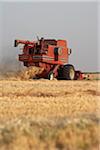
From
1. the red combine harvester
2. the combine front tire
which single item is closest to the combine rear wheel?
the red combine harvester

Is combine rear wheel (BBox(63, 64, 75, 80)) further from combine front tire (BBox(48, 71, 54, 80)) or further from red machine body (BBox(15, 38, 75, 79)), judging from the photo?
combine front tire (BBox(48, 71, 54, 80))

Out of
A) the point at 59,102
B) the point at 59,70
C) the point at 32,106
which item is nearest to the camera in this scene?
the point at 32,106

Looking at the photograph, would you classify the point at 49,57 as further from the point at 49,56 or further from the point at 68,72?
the point at 68,72

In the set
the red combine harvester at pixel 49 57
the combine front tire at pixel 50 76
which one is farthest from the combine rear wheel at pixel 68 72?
the combine front tire at pixel 50 76

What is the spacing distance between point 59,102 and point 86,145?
632cm

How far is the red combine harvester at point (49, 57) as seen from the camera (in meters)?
29.5

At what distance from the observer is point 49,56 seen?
29875mm

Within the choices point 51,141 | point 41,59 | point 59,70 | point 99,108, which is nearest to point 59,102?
point 99,108

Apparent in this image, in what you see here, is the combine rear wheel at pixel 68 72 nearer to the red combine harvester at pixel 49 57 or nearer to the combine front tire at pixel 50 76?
the red combine harvester at pixel 49 57

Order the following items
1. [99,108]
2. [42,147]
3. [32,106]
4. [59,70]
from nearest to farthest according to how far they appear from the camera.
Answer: [42,147] → [99,108] → [32,106] → [59,70]

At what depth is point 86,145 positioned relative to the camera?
7.23 metres

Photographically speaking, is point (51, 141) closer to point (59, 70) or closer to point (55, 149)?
point (55, 149)

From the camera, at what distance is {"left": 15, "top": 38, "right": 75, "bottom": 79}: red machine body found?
1160 inches

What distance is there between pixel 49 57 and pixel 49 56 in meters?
0.07
